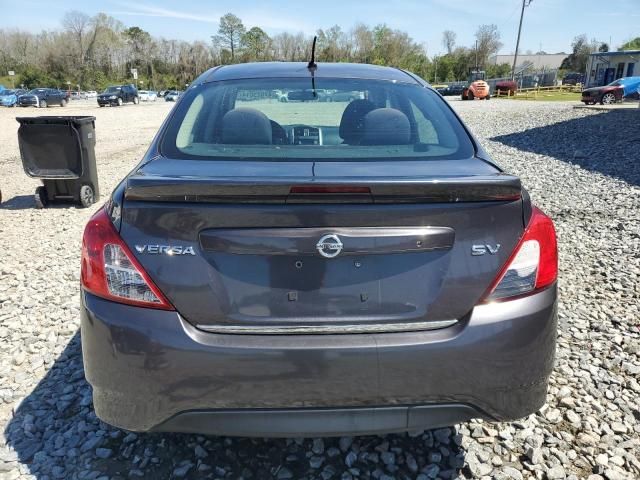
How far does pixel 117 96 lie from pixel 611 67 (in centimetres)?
4772

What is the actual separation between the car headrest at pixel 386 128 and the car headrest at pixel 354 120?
0.04m

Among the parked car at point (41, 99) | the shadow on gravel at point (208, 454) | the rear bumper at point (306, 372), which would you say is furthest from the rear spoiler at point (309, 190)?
the parked car at point (41, 99)

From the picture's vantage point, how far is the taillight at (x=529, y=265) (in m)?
1.83

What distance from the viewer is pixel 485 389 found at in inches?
72.4

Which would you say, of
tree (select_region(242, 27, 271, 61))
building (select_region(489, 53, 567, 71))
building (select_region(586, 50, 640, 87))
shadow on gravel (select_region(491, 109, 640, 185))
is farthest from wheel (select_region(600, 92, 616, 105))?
building (select_region(489, 53, 567, 71))

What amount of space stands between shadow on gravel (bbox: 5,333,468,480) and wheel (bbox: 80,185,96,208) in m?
5.00

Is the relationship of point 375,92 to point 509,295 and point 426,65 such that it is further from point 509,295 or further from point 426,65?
point 426,65

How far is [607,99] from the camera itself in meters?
30.8

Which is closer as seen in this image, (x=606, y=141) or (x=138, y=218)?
(x=138, y=218)

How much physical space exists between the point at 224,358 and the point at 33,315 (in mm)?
2761

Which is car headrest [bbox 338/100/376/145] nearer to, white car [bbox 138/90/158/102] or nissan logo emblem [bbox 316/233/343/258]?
nissan logo emblem [bbox 316/233/343/258]

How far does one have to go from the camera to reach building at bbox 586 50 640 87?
160ft

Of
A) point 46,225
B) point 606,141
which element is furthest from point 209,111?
point 606,141

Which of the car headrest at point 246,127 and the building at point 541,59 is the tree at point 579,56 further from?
the car headrest at point 246,127
